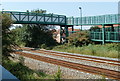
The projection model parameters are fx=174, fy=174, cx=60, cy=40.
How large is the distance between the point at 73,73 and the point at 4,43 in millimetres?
4907

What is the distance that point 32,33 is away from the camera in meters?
31.5

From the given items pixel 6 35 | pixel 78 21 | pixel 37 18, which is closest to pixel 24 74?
pixel 6 35

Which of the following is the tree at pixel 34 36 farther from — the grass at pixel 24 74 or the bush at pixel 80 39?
the grass at pixel 24 74

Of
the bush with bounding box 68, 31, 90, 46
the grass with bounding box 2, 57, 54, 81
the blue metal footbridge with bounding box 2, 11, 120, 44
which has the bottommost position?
the grass with bounding box 2, 57, 54, 81

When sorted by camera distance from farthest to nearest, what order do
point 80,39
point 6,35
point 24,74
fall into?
point 80,39 → point 6,35 → point 24,74

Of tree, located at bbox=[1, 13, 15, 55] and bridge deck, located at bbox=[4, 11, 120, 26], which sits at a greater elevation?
bridge deck, located at bbox=[4, 11, 120, 26]

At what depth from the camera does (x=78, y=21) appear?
97.7ft

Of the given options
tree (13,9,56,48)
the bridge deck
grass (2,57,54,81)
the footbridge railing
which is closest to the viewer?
grass (2,57,54,81)

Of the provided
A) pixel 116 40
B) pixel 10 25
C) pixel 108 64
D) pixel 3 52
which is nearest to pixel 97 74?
pixel 108 64

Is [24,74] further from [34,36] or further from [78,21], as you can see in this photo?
[34,36]

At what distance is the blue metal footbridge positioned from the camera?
23244 mm

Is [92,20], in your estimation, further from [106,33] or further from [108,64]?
[108,64]

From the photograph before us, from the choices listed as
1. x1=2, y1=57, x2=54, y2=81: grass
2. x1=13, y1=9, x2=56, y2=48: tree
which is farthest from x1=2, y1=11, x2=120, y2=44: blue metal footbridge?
x1=2, y1=57, x2=54, y2=81: grass

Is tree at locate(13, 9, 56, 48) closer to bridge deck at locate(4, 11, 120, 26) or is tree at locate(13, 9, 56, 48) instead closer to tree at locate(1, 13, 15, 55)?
bridge deck at locate(4, 11, 120, 26)
